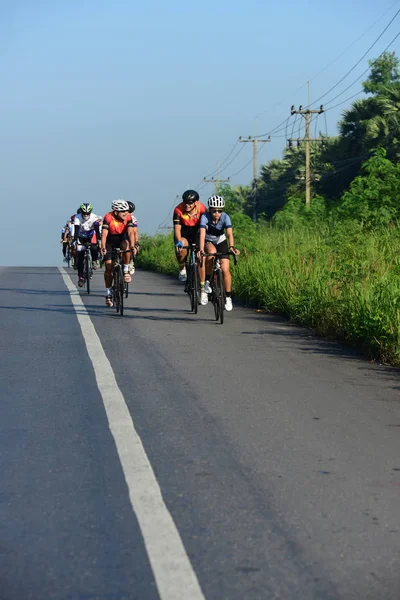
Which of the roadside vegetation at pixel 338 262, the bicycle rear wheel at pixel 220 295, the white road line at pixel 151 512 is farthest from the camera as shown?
the bicycle rear wheel at pixel 220 295

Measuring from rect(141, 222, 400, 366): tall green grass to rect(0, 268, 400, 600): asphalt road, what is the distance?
0.64 meters

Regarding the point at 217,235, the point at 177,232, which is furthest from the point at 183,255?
the point at 217,235

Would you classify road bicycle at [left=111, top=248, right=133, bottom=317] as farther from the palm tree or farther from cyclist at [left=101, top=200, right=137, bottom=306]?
the palm tree

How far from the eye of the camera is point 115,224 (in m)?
17.8

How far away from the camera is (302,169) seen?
75.7 metres

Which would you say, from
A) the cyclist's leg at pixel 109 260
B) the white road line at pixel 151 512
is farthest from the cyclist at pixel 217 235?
the white road line at pixel 151 512

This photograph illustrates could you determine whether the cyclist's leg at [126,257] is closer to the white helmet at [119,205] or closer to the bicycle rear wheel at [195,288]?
the white helmet at [119,205]

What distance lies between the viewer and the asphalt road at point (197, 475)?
171 inches

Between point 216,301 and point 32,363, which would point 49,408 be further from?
point 216,301

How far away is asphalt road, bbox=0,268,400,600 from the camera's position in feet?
14.2

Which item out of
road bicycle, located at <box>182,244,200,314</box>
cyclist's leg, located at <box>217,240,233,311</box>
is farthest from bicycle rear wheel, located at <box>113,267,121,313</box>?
cyclist's leg, located at <box>217,240,233,311</box>

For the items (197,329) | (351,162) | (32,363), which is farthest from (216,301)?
(351,162)

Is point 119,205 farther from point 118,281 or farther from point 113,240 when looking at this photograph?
point 118,281

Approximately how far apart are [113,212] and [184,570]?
13710 mm
